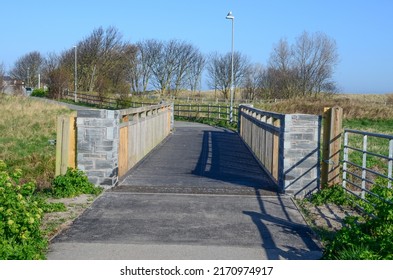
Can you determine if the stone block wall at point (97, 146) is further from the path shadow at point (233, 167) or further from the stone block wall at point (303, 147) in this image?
the stone block wall at point (303, 147)

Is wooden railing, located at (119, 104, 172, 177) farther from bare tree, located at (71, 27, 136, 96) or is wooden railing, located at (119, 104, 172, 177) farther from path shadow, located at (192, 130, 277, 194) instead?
bare tree, located at (71, 27, 136, 96)

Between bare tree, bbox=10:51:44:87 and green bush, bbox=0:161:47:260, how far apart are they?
3415 inches

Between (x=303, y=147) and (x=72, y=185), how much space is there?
157 inches

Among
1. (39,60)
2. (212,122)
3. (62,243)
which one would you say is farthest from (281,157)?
(39,60)

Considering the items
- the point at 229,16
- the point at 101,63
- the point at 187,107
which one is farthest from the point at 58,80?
the point at 229,16

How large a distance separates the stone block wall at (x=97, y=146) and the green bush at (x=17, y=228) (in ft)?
12.4

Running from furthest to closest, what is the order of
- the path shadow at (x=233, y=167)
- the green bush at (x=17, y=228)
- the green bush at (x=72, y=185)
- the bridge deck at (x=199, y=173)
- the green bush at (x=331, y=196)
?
the path shadow at (x=233, y=167) → the bridge deck at (x=199, y=173) → the green bush at (x=72, y=185) → the green bush at (x=331, y=196) → the green bush at (x=17, y=228)

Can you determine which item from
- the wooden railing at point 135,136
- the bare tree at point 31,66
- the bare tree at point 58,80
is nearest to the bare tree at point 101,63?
the bare tree at point 58,80

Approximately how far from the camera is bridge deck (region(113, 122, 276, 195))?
9.78m

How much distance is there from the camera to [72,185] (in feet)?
29.7

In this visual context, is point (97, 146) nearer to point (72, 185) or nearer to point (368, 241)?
point (72, 185)

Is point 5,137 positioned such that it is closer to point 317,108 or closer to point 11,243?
point 11,243

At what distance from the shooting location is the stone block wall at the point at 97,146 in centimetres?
955

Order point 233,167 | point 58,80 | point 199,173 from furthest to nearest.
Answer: point 58,80 < point 233,167 < point 199,173
